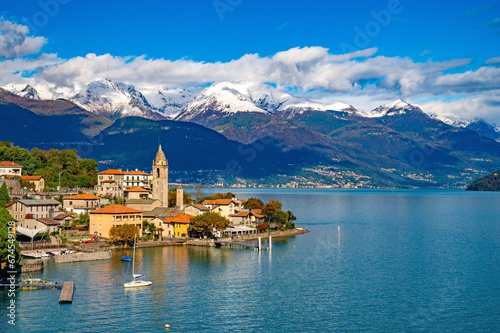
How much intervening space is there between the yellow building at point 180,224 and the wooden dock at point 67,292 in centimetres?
3920

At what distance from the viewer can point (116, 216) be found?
295ft

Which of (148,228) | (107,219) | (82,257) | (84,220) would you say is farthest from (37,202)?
(82,257)

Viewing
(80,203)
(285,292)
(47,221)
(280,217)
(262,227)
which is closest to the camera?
(285,292)

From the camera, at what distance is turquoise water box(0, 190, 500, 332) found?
1861 inches

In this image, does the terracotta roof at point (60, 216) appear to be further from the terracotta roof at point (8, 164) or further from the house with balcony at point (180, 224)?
the terracotta roof at point (8, 164)

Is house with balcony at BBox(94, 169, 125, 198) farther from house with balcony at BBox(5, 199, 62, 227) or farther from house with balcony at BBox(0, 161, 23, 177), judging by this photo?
house with balcony at BBox(5, 199, 62, 227)

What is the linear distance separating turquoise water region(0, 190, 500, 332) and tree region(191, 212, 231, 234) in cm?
685

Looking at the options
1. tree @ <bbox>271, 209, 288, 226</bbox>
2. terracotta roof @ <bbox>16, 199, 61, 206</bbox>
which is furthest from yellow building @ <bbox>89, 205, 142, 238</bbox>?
tree @ <bbox>271, 209, 288, 226</bbox>

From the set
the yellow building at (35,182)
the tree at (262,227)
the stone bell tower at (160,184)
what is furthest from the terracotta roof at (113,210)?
the yellow building at (35,182)

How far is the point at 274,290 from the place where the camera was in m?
58.9

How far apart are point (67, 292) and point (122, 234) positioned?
31448 millimetres

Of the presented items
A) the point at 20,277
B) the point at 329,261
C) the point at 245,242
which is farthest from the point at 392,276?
the point at 20,277

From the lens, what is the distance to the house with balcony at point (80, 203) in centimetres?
10297

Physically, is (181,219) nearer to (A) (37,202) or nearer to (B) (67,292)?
(A) (37,202)
